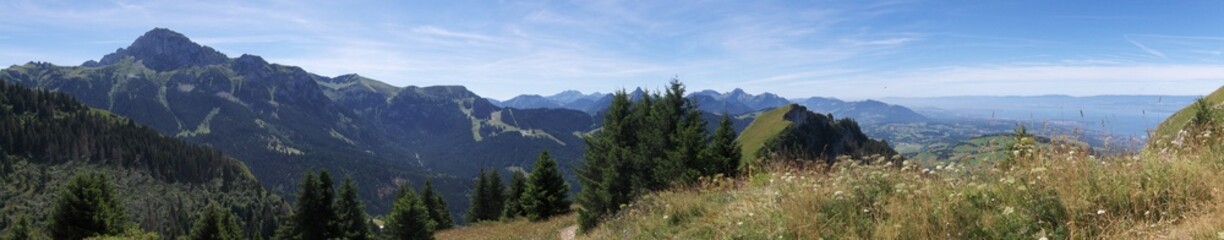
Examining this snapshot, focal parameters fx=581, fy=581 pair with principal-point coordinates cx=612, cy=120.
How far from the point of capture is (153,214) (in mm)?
147750

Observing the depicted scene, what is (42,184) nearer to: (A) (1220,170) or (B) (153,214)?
(B) (153,214)

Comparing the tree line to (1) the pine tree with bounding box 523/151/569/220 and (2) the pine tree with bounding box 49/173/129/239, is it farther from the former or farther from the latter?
(2) the pine tree with bounding box 49/173/129/239

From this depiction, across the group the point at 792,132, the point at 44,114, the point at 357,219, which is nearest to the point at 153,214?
the point at 44,114

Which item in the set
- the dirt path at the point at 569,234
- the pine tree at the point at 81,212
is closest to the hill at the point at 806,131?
the dirt path at the point at 569,234

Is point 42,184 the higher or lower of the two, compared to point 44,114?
lower

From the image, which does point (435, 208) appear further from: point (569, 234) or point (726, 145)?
point (569, 234)

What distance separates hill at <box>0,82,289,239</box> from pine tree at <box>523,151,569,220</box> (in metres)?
126

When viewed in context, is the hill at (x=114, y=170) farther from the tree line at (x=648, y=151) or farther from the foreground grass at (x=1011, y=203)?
the foreground grass at (x=1011, y=203)

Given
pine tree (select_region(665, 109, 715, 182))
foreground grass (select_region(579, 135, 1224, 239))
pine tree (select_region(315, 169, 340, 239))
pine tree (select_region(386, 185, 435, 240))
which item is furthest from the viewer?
pine tree (select_region(315, 169, 340, 239))

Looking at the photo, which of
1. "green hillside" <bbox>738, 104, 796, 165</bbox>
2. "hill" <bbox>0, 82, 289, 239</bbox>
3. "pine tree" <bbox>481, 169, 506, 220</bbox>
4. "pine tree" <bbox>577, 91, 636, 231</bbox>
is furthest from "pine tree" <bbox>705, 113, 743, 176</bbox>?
"hill" <bbox>0, 82, 289, 239</bbox>

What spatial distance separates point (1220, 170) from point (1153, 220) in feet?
4.90

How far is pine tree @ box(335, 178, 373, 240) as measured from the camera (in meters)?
38.8

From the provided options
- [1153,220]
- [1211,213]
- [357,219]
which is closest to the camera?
[1211,213]

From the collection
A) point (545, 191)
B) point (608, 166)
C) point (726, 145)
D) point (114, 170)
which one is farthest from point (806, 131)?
point (114, 170)
